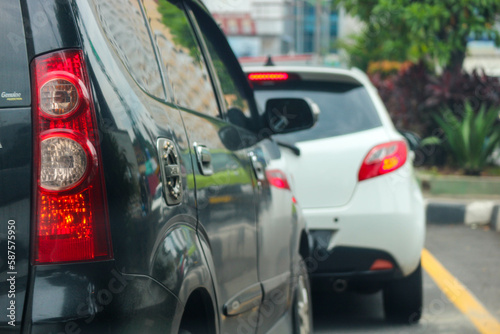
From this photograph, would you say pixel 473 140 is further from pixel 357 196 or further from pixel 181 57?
pixel 181 57

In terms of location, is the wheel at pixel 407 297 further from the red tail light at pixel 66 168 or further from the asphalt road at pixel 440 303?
the red tail light at pixel 66 168

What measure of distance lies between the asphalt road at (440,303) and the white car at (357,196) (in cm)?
18

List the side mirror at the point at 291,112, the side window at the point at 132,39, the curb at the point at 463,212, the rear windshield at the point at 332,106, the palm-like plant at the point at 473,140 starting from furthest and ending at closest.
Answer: the palm-like plant at the point at 473,140 < the curb at the point at 463,212 < the rear windshield at the point at 332,106 < the side mirror at the point at 291,112 < the side window at the point at 132,39

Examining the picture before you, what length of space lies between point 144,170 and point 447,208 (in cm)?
794

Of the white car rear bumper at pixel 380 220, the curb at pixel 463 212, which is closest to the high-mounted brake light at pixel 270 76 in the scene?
the white car rear bumper at pixel 380 220

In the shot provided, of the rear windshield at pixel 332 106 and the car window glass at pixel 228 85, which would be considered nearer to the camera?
the car window glass at pixel 228 85

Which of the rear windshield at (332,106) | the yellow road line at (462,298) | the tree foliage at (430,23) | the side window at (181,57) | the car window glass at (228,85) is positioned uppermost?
the side window at (181,57)

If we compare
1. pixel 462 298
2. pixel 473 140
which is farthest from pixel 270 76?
pixel 473 140

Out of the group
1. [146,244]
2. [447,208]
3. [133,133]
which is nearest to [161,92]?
[133,133]

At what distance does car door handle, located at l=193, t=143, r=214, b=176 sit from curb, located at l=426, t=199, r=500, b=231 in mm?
7180

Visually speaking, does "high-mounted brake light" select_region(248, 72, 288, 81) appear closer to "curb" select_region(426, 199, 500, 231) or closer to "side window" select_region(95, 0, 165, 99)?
"side window" select_region(95, 0, 165, 99)

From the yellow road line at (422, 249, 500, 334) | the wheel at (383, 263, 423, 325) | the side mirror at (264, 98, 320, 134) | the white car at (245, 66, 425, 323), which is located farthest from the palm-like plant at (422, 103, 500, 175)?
the side mirror at (264, 98, 320, 134)

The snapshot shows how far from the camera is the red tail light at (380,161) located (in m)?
4.89

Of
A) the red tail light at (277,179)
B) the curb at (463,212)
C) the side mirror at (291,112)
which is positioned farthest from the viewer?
the curb at (463,212)
